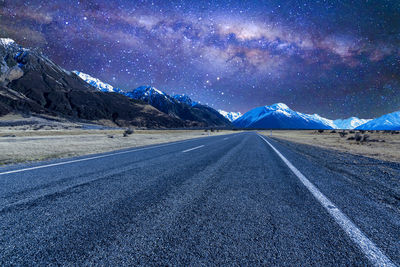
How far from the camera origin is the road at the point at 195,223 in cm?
177

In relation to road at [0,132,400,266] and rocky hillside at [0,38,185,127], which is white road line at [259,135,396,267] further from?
rocky hillside at [0,38,185,127]

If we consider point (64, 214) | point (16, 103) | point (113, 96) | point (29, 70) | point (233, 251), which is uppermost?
point (29, 70)

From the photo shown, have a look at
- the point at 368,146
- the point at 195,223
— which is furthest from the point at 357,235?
the point at 368,146

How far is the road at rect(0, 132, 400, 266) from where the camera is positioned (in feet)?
5.81

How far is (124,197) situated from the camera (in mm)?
3314

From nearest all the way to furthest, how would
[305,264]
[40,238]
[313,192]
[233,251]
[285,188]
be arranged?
[305,264]
[233,251]
[40,238]
[313,192]
[285,188]

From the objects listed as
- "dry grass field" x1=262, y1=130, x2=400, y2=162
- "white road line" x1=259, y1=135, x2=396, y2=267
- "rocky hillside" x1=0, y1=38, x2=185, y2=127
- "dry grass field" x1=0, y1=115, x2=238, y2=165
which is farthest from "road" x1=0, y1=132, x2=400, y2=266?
"rocky hillside" x1=0, y1=38, x2=185, y2=127

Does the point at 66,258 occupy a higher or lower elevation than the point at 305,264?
lower

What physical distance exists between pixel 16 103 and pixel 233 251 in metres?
148

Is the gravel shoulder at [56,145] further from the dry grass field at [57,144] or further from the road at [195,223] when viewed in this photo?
the road at [195,223]

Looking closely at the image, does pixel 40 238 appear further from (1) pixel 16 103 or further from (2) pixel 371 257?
(1) pixel 16 103

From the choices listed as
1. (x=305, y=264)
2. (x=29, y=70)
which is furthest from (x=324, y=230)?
(x=29, y=70)

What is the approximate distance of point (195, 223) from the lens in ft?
7.92

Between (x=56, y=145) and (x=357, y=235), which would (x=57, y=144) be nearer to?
(x=56, y=145)
